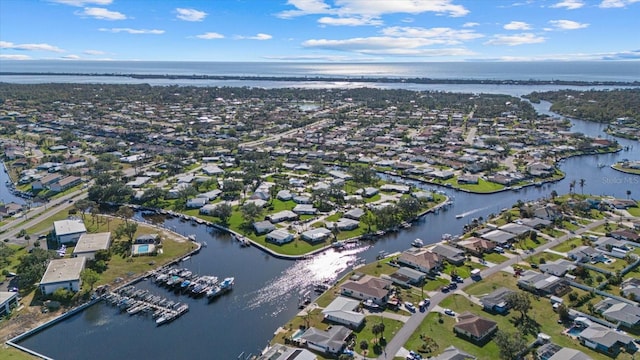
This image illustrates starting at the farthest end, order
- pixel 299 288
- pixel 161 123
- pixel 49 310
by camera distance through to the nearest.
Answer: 1. pixel 161 123
2. pixel 299 288
3. pixel 49 310

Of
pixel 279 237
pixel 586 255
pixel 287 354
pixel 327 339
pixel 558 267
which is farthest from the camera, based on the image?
pixel 279 237

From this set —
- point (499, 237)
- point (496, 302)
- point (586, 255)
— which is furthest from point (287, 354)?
point (586, 255)

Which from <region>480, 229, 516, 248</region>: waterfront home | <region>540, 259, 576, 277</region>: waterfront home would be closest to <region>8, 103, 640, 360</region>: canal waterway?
<region>480, 229, 516, 248</region>: waterfront home

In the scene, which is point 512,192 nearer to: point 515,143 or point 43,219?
point 515,143

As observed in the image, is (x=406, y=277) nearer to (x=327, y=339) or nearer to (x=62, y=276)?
(x=327, y=339)

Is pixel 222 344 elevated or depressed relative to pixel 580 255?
depressed

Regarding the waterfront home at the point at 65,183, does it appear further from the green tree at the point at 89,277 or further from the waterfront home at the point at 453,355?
the waterfront home at the point at 453,355

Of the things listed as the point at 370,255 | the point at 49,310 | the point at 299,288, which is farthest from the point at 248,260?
the point at 49,310

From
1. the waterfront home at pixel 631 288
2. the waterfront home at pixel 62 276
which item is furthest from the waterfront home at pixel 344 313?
the waterfront home at pixel 631 288
